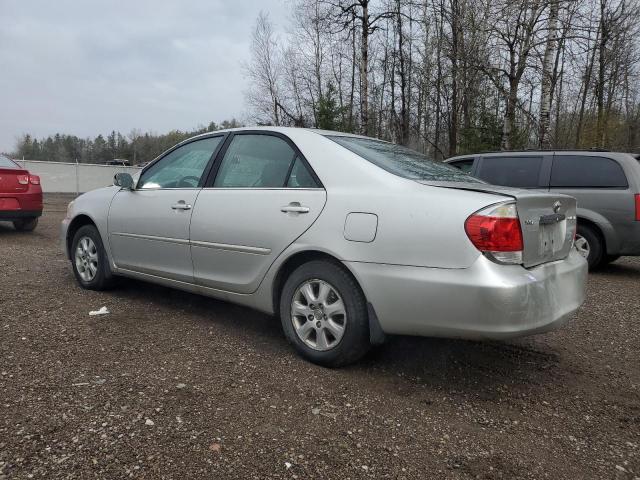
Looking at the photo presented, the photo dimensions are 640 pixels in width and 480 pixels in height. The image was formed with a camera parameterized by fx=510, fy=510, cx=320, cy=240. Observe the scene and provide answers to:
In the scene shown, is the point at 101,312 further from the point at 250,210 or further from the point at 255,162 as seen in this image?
the point at 255,162

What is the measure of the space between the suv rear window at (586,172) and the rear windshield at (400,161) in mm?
3944

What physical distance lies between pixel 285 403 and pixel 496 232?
4.59ft

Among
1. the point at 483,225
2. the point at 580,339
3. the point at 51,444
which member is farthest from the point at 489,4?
the point at 51,444

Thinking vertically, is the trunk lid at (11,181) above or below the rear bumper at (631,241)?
above

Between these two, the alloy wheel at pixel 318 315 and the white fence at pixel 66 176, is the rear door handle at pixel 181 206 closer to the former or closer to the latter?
the alloy wheel at pixel 318 315

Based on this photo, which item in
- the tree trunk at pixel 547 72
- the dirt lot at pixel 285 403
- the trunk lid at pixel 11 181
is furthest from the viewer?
the tree trunk at pixel 547 72

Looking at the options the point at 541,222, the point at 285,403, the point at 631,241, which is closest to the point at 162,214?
the point at 285,403

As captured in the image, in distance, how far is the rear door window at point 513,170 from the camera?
7.25 metres

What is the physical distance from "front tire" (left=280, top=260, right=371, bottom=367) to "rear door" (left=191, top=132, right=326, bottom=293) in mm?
262

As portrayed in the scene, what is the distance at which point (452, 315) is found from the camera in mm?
2617

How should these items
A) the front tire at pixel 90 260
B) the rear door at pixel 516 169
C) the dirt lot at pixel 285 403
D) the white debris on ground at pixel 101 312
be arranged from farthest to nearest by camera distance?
the rear door at pixel 516 169, the front tire at pixel 90 260, the white debris on ground at pixel 101 312, the dirt lot at pixel 285 403

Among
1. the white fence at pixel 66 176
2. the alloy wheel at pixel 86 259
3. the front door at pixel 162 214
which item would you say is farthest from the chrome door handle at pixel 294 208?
the white fence at pixel 66 176

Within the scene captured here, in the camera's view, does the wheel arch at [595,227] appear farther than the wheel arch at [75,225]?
Yes

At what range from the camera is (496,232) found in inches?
101
